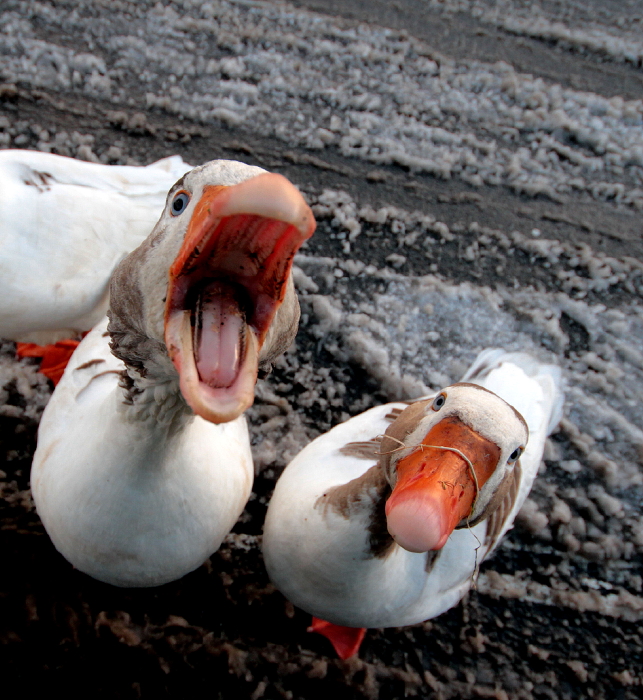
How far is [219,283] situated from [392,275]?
185cm

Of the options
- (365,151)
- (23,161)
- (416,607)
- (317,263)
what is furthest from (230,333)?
(365,151)

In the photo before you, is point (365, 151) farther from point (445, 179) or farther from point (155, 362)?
point (155, 362)

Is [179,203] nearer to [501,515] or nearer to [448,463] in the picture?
[448,463]

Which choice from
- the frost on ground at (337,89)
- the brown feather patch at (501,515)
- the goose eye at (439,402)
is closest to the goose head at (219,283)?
the goose eye at (439,402)

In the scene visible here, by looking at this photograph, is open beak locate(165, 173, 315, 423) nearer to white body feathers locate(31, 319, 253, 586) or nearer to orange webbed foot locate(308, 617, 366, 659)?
white body feathers locate(31, 319, 253, 586)

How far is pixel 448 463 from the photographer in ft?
3.69

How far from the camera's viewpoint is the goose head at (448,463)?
1.02 meters

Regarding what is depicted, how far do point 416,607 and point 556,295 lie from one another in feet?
5.69

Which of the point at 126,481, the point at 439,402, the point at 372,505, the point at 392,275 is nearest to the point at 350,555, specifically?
the point at 372,505

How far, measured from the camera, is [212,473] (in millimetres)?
1523

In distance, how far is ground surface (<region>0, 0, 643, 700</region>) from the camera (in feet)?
6.03

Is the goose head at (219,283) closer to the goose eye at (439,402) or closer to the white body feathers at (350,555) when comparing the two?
the goose eye at (439,402)

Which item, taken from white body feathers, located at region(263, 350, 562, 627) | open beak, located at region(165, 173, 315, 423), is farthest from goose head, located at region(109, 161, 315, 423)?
white body feathers, located at region(263, 350, 562, 627)

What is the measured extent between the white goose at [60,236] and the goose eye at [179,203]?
0.91 meters
